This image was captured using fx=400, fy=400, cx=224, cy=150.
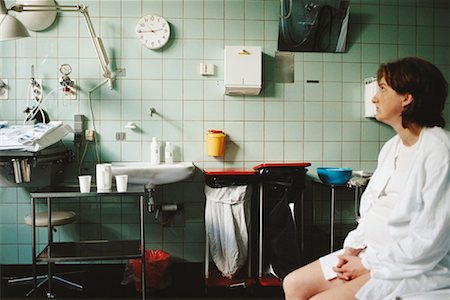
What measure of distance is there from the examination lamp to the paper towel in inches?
81.9

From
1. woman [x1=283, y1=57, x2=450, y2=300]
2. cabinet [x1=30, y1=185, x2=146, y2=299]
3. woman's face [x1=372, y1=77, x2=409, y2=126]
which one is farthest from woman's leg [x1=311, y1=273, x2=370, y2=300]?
cabinet [x1=30, y1=185, x2=146, y2=299]

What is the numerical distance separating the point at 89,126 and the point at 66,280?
1.17 metres

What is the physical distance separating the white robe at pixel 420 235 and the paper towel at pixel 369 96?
6.53ft

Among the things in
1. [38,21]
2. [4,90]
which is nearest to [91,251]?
[4,90]

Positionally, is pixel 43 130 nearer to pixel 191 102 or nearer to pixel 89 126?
pixel 89 126

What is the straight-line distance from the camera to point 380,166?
5.09 feet

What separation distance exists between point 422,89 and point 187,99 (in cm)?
210

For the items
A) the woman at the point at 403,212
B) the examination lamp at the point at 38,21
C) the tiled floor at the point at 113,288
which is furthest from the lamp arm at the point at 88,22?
the woman at the point at 403,212

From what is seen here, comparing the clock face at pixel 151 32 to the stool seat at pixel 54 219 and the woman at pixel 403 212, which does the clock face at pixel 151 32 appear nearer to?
the stool seat at pixel 54 219

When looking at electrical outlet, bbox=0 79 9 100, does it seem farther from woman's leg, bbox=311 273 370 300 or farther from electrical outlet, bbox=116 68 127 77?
woman's leg, bbox=311 273 370 300

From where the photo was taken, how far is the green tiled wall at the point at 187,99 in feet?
10.4

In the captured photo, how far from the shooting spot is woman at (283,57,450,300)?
47.4 inches

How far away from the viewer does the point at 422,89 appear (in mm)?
1388

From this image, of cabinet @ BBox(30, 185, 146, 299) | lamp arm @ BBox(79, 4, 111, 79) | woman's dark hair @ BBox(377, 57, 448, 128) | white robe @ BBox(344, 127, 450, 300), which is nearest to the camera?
white robe @ BBox(344, 127, 450, 300)
